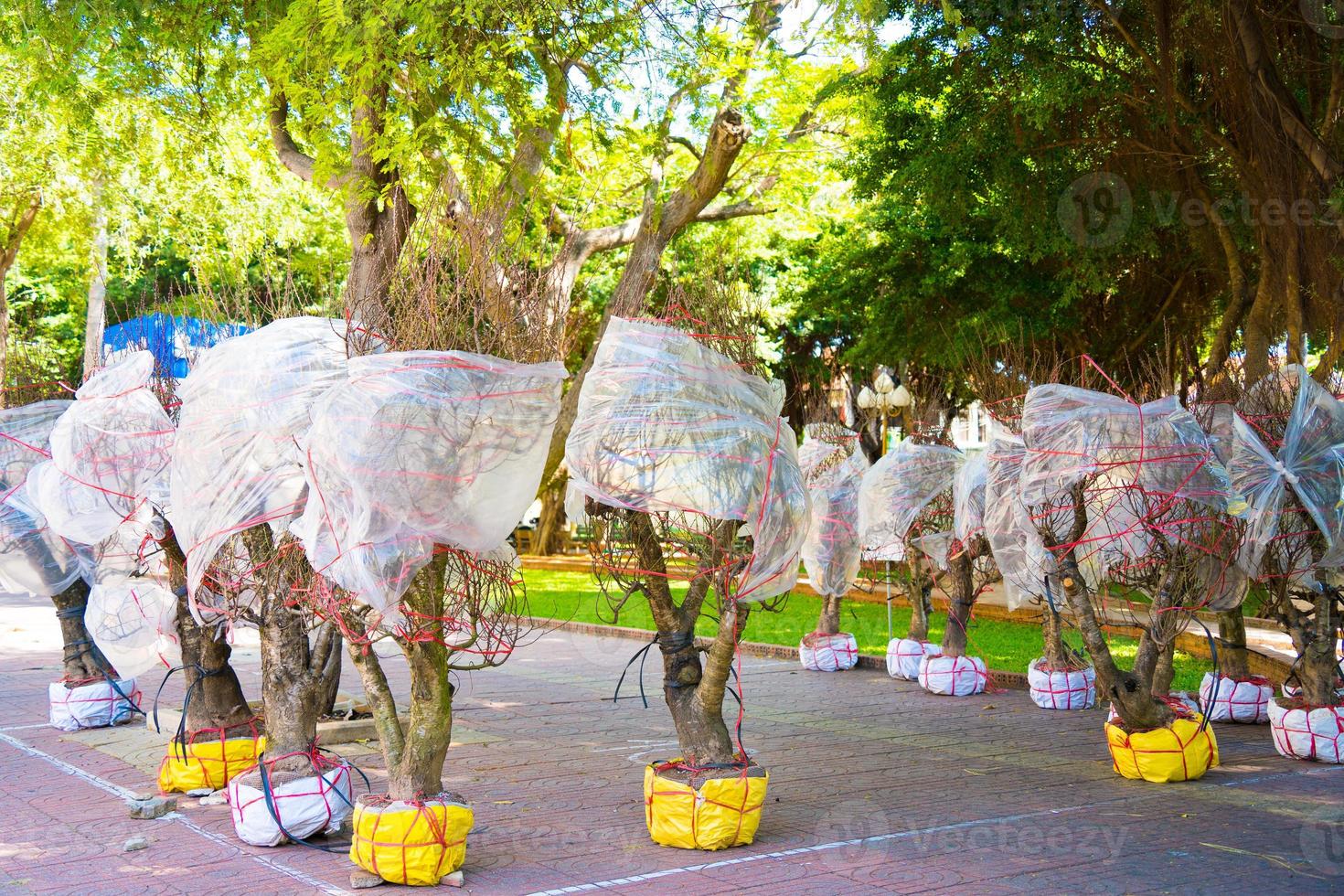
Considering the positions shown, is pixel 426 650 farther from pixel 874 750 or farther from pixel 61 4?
pixel 61 4

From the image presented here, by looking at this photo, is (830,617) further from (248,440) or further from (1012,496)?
(248,440)

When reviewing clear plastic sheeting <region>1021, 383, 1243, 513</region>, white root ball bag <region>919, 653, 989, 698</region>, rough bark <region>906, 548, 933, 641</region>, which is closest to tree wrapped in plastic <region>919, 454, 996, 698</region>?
white root ball bag <region>919, 653, 989, 698</region>

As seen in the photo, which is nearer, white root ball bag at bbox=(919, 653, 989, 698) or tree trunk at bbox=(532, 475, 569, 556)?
white root ball bag at bbox=(919, 653, 989, 698)

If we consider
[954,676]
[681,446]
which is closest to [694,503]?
[681,446]

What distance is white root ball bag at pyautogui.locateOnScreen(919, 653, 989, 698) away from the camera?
41.1 ft

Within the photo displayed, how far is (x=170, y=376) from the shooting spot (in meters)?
8.80

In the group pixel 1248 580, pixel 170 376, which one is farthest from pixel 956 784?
pixel 170 376

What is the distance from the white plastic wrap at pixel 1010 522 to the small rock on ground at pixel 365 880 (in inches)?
198

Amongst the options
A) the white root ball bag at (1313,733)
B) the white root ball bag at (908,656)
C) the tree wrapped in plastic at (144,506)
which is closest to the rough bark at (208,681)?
the tree wrapped in plastic at (144,506)

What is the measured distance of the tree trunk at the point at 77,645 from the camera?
10.8m

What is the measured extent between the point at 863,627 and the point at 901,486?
627 cm

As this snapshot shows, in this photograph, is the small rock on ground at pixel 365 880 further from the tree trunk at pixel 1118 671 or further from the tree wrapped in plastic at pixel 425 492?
the tree trunk at pixel 1118 671

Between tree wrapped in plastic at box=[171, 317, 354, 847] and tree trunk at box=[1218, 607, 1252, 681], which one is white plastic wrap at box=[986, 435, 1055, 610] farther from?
tree wrapped in plastic at box=[171, 317, 354, 847]

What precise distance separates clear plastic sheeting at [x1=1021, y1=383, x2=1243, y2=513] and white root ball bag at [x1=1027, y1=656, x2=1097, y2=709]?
370cm
